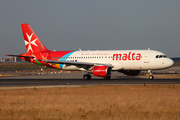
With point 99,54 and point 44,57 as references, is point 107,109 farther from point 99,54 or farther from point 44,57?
point 44,57

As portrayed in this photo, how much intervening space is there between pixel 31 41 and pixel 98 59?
1413 cm

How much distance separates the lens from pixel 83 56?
42.6m

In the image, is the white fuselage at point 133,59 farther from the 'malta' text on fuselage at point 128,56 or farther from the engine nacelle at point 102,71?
the engine nacelle at point 102,71

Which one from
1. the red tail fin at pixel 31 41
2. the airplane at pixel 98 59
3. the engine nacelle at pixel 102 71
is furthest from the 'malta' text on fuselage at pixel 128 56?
the red tail fin at pixel 31 41

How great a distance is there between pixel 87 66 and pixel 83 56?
105 inches

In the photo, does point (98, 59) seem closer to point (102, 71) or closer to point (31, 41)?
point (102, 71)

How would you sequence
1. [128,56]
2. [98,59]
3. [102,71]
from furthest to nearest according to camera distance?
[98,59] → [128,56] → [102,71]

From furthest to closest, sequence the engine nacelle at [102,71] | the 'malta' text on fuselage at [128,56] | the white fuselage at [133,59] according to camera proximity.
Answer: the 'malta' text on fuselage at [128,56] → the white fuselage at [133,59] → the engine nacelle at [102,71]

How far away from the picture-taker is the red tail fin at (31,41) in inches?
1848

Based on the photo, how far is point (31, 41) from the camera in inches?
1857

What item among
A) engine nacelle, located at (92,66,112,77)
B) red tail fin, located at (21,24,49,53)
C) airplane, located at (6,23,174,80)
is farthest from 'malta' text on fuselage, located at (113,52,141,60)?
red tail fin, located at (21,24,49,53)

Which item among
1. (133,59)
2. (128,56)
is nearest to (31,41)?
(128,56)

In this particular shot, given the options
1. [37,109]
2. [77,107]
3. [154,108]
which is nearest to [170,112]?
[154,108]

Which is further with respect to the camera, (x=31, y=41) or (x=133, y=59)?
(x=31, y=41)
